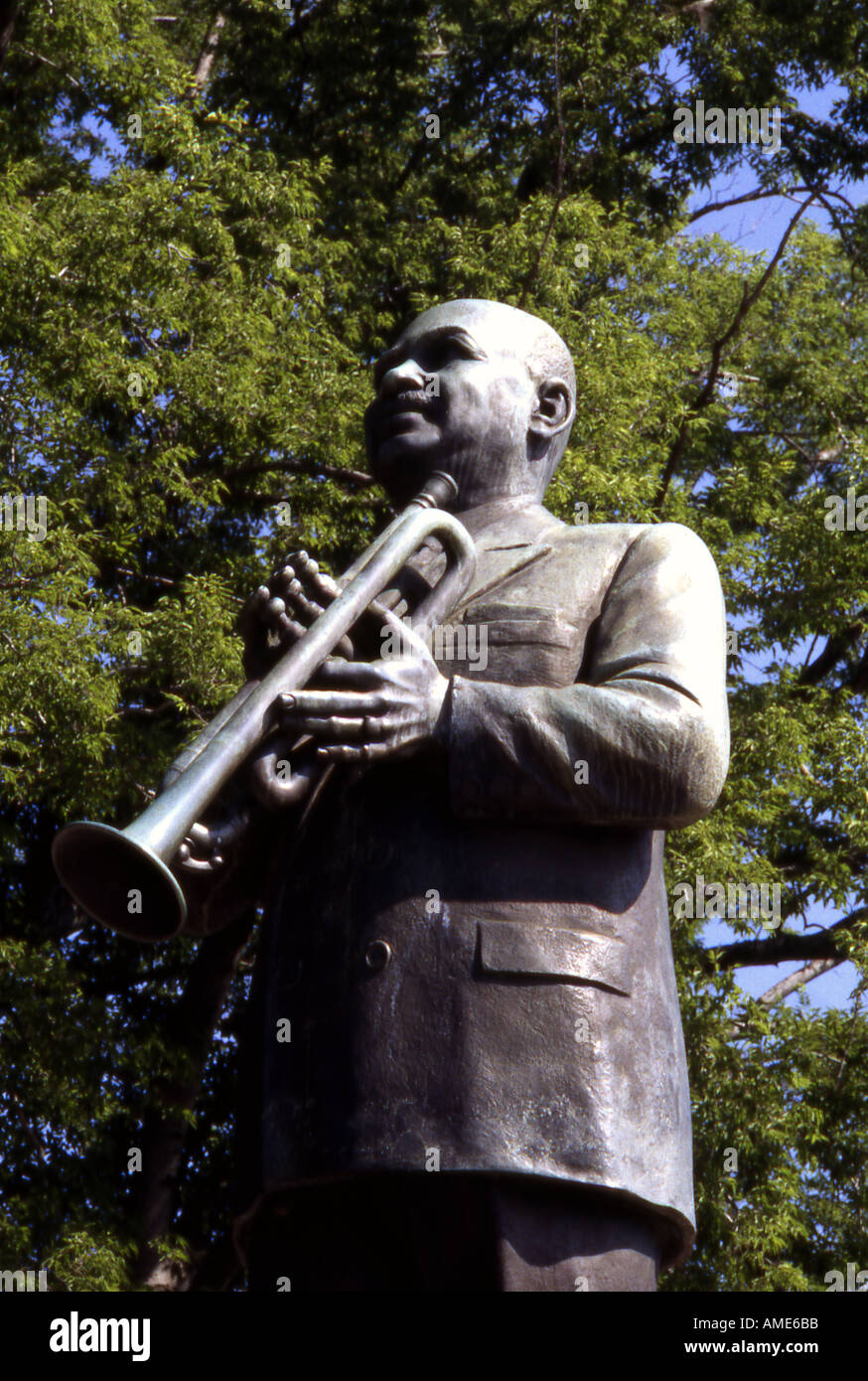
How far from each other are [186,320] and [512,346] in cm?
865

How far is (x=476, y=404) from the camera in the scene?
4.89 m

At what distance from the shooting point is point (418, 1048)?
13.0 feet

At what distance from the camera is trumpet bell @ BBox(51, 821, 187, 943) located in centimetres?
393

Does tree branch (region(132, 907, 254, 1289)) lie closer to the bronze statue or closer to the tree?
the tree

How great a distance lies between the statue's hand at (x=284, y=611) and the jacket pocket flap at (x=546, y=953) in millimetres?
748

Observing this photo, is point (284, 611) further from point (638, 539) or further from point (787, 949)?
point (787, 949)

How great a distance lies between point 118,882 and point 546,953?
0.85 m

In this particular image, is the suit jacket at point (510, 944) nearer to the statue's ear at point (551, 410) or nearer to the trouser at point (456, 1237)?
the trouser at point (456, 1237)

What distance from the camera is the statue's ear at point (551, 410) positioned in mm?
5039

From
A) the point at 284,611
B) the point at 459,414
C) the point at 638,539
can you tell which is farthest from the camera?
the point at 459,414

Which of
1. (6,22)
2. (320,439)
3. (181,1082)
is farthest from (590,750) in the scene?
(6,22)

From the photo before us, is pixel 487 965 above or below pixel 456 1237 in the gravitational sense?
above

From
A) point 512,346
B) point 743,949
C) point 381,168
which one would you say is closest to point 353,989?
point 512,346

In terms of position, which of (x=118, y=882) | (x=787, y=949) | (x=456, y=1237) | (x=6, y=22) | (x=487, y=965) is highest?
(x=6, y=22)
